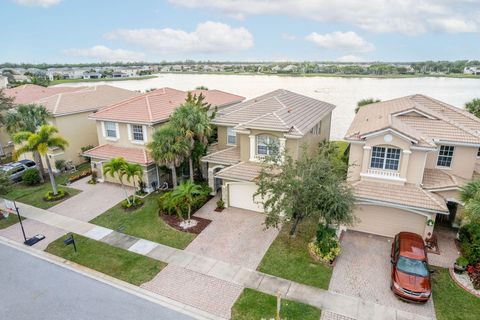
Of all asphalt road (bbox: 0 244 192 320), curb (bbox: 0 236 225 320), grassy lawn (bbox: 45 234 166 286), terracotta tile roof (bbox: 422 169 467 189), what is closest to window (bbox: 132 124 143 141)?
grassy lawn (bbox: 45 234 166 286)

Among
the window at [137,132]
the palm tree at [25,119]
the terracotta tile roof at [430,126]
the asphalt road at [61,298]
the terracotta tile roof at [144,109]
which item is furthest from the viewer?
the window at [137,132]

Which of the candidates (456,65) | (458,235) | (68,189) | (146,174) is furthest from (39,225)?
(456,65)

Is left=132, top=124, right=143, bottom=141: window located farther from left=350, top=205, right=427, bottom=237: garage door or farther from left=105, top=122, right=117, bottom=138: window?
left=350, top=205, right=427, bottom=237: garage door

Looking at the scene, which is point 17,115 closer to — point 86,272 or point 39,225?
point 39,225

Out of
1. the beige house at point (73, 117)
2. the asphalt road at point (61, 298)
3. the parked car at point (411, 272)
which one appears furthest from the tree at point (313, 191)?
the beige house at point (73, 117)

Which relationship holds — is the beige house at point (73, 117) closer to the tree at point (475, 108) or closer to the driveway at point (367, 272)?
the driveway at point (367, 272)

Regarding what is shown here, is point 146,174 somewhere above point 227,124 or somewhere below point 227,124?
below
